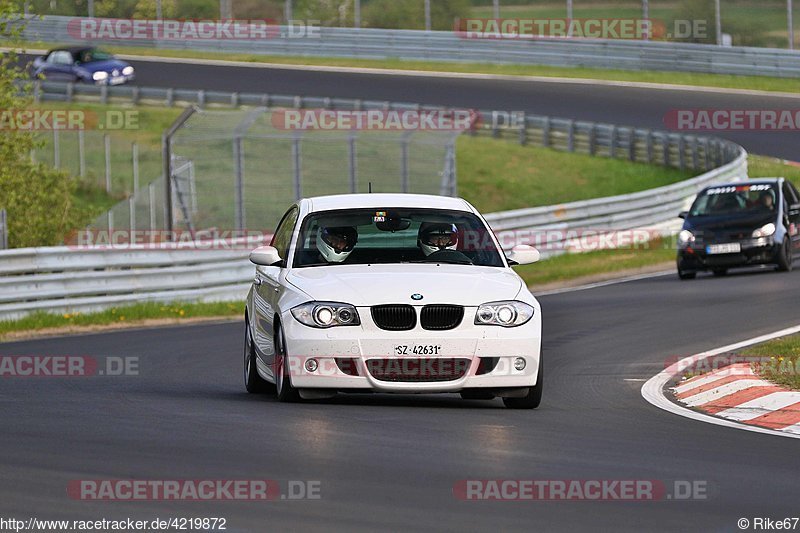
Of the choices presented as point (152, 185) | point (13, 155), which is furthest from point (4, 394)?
point (152, 185)

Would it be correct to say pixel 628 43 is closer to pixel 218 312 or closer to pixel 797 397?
pixel 218 312

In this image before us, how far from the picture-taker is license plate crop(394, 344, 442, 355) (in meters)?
10.8

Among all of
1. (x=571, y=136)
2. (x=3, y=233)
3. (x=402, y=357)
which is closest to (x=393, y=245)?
(x=402, y=357)

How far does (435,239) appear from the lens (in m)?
12.0

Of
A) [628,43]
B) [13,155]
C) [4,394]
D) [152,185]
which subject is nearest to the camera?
[4,394]

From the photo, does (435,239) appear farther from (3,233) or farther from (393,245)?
(3,233)

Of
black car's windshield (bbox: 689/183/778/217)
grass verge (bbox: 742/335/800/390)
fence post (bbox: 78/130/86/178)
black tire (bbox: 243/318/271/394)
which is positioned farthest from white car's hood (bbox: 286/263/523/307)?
fence post (bbox: 78/130/86/178)

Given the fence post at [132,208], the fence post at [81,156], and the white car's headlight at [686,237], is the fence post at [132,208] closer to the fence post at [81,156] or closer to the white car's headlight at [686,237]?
Answer: the fence post at [81,156]

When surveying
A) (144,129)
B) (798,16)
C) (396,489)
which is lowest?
(144,129)

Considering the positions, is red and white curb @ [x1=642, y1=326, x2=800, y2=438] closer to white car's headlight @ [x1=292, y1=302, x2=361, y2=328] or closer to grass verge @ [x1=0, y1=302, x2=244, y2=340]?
white car's headlight @ [x1=292, y1=302, x2=361, y2=328]

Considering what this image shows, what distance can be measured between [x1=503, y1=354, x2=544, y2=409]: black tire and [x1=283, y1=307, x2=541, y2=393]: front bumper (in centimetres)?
27

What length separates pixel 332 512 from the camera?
718 centimetres

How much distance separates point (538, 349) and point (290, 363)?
1.66 m

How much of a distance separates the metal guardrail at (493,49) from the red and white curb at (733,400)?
38679 millimetres
